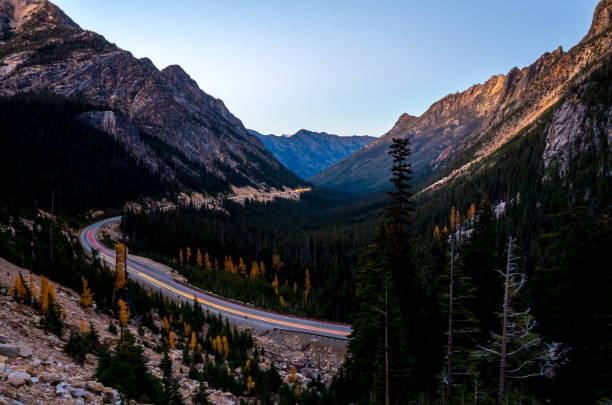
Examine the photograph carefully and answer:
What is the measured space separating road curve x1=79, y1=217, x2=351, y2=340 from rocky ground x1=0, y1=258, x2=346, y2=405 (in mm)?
2007

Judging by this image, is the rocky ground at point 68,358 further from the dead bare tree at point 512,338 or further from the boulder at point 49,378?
the dead bare tree at point 512,338

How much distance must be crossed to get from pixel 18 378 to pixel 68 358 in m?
7.11

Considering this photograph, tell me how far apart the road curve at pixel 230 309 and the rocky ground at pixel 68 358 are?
6.58 feet

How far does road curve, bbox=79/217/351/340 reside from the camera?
40.2 metres

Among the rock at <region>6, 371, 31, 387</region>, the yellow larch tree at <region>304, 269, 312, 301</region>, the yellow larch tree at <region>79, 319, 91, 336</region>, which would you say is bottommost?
the yellow larch tree at <region>304, 269, 312, 301</region>

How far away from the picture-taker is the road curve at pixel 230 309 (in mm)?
40188

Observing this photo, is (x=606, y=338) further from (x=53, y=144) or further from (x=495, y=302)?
(x=53, y=144)

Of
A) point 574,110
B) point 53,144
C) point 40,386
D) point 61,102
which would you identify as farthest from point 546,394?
point 61,102

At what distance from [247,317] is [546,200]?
113m

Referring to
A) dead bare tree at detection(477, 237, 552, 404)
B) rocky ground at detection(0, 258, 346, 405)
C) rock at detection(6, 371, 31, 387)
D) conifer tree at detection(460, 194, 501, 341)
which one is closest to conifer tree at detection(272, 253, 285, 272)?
rocky ground at detection(0, 258, 346, 405)

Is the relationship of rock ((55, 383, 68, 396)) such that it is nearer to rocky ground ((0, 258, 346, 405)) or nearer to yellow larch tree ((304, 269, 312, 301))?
rocky ground ((0, 258, 346, 405))

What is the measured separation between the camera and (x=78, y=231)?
3238 inches

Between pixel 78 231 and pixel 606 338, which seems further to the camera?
pixel 78 231

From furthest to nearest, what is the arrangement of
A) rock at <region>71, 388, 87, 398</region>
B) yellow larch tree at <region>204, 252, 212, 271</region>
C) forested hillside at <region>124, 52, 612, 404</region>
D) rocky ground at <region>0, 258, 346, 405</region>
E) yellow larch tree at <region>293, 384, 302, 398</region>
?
yellow larch tree at <region>204, 252, 212, 271</region>
yellow larch tree at <region>293, 384, 302, 398</region>
forested hillside at <region>124, 52, 612, 404</region>
rock at <region>71, 388, 87, 398</region>
rocky ground at <region>0, 258, 346, 405</region>
